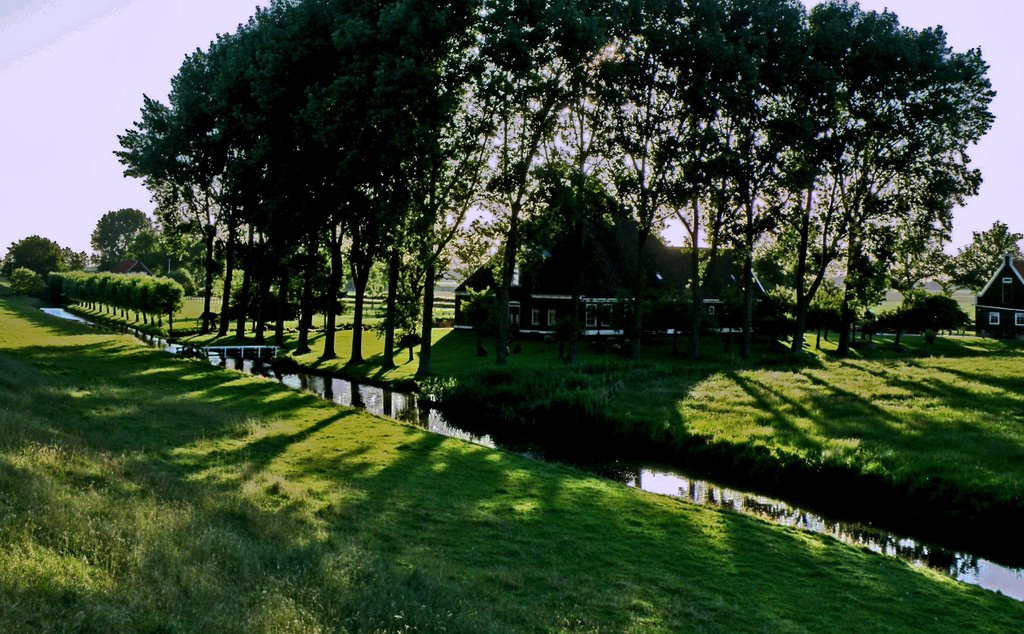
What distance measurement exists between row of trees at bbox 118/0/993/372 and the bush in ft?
330

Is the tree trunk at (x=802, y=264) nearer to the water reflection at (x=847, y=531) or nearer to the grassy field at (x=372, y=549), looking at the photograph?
the water reflection at (x=847, y=531)

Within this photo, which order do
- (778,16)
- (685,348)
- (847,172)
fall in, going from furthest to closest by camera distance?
(685,348)
(847,172)
(778,16)

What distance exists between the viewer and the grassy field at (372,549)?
8.42m

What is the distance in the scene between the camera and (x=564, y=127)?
44.1m

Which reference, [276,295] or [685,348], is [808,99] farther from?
[276,295]

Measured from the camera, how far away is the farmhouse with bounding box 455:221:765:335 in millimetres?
60469

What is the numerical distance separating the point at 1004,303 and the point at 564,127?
63066mm

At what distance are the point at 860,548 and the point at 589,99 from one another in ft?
110

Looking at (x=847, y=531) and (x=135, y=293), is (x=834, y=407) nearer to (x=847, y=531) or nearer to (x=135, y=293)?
(x=847, y=531)

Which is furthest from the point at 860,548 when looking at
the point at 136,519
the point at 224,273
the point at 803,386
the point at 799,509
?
the point at 224,273

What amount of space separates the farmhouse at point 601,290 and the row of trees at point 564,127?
27.5 feet

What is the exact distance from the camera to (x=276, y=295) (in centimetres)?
7656

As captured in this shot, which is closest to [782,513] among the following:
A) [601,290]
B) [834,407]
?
[834,407]

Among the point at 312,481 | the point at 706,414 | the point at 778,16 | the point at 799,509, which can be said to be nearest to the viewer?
the point at 312,481
